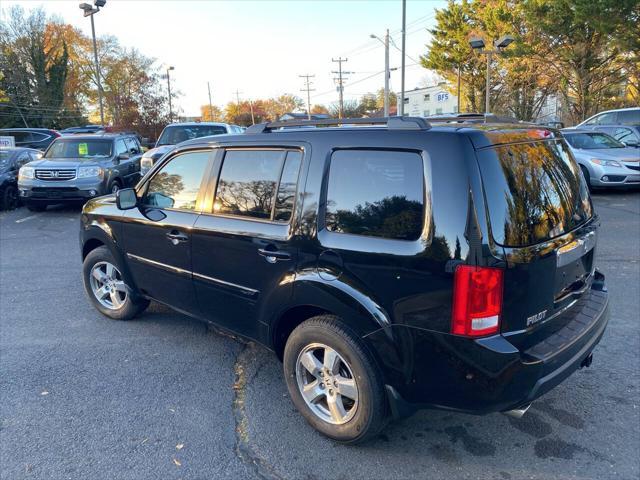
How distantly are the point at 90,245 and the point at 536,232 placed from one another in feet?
13.6

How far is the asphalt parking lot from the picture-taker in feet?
8.77

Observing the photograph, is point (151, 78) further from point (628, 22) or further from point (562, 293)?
point (562, 293)

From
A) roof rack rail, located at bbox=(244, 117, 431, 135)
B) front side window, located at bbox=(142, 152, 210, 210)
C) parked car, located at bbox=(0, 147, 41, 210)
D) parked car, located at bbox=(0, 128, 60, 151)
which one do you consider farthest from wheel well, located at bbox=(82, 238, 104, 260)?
parked car, located at bbox=(0, 128, 60, 151)

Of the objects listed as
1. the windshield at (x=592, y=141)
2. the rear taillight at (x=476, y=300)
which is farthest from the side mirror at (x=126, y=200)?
the windshield at (x=592, y=141)

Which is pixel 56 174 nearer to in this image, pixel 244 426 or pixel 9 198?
pixel 9 198

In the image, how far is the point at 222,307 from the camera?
11.5 feet

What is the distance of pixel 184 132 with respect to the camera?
12.9m

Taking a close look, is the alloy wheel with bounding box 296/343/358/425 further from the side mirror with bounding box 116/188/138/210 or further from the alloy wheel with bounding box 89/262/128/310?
the alloy wheel with bounding box 89/262/128/310

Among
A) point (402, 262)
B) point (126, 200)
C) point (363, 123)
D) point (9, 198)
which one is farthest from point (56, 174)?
point (402, 262)

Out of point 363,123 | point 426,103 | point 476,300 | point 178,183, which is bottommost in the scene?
point 476,300

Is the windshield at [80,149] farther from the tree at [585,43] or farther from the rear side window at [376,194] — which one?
the tree at [585,43]

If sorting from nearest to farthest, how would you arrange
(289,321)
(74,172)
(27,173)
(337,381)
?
(337,381) → (289,321) → (74,172) → (27,173)

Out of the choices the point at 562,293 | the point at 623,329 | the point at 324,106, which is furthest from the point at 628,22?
the point at 324,106

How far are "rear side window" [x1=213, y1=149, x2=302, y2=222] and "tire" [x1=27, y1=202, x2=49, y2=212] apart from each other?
372 inches
